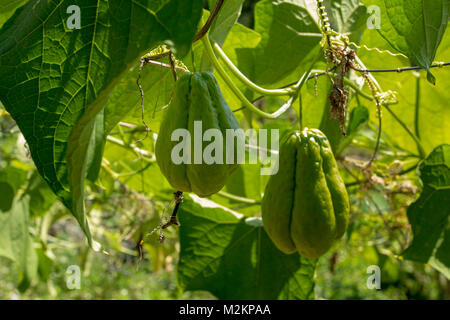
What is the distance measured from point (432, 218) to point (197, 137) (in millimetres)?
494

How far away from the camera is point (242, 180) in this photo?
1.02 meters

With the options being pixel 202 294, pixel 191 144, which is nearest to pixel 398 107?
pixel 191 144

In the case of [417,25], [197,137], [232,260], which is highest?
[417,25]

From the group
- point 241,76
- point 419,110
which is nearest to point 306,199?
point 241,76

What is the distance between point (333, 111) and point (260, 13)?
0.24 m

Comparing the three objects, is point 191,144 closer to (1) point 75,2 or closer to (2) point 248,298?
(1) point 75,2

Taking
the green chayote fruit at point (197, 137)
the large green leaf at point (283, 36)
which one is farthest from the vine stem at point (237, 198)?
the green chayote fruit at point (197, 137)

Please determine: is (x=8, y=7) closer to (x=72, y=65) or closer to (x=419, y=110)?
(x=72, y=65)

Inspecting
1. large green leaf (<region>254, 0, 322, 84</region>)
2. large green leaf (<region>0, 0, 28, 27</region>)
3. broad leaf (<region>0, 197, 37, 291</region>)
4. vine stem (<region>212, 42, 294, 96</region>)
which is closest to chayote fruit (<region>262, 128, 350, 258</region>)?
vine stem (<region>212, 42, 294, 96</region>)

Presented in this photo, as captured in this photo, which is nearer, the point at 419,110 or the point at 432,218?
the point at 432,218

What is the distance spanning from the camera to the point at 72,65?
1.41 feet

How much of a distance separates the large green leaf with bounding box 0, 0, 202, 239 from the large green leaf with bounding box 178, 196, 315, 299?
18.2 inches

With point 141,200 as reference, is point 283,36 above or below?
above

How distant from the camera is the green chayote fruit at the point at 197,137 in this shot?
457 millimetres
